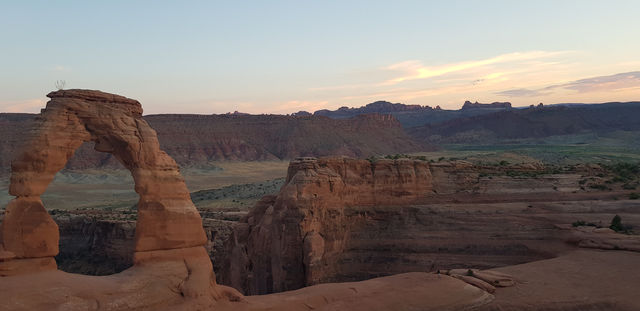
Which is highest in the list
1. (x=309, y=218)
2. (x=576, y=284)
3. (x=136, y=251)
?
(x=136, y=251)

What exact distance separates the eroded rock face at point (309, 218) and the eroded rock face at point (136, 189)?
643 centimetres

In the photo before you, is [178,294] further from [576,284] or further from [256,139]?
[256,139]

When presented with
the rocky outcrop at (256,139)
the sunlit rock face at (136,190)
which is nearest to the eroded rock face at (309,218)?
the sunlit rock face at (136,190)

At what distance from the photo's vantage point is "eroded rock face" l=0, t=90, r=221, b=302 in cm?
1470

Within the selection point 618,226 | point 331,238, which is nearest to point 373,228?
point 331,238

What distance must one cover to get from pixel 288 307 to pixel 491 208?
1337 centimetres

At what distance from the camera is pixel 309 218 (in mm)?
23250

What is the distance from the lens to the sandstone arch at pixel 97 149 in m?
14.7

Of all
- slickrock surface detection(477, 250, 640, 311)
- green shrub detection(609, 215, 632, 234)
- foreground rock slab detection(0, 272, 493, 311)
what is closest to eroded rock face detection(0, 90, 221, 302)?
foreground rock slab detection(0, 272, 493, 311)

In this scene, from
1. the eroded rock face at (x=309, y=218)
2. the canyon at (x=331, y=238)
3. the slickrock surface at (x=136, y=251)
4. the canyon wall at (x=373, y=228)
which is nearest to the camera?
the slickrock surface at (x=136, y=251)

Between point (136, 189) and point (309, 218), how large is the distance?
28.6ft

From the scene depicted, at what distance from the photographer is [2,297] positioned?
12.8 m

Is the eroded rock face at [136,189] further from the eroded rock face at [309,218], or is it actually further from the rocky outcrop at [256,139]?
the rocky outcrop at [256,139]

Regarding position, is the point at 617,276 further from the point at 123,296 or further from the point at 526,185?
the point at 123,296
